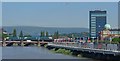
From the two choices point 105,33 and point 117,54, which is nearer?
point 117,54

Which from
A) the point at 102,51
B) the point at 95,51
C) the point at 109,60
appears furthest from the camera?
the point at 95,51

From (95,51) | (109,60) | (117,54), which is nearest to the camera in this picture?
(117,54)

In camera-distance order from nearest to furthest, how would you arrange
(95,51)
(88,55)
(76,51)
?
1. (95,51)
2. (88,55)
3. (76,51)

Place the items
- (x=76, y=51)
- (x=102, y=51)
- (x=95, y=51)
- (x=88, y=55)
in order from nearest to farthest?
(x=102, y=51)
(x=95, y=51)
(x=88, y=55)
(x=76, y=51)

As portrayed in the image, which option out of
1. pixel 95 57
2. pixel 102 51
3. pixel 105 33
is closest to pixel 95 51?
pixel 95 57

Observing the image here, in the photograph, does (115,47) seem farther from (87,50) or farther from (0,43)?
(0,43)

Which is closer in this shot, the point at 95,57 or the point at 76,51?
the point at 95,57

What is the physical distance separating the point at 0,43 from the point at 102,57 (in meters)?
127

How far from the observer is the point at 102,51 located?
71.1 meters

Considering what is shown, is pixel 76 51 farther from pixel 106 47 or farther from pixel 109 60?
pixel 109 60

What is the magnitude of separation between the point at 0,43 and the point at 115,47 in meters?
131

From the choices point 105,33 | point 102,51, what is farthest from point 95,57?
point 105,33

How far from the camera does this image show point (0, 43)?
195 metres

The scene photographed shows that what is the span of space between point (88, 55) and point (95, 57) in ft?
23.1
